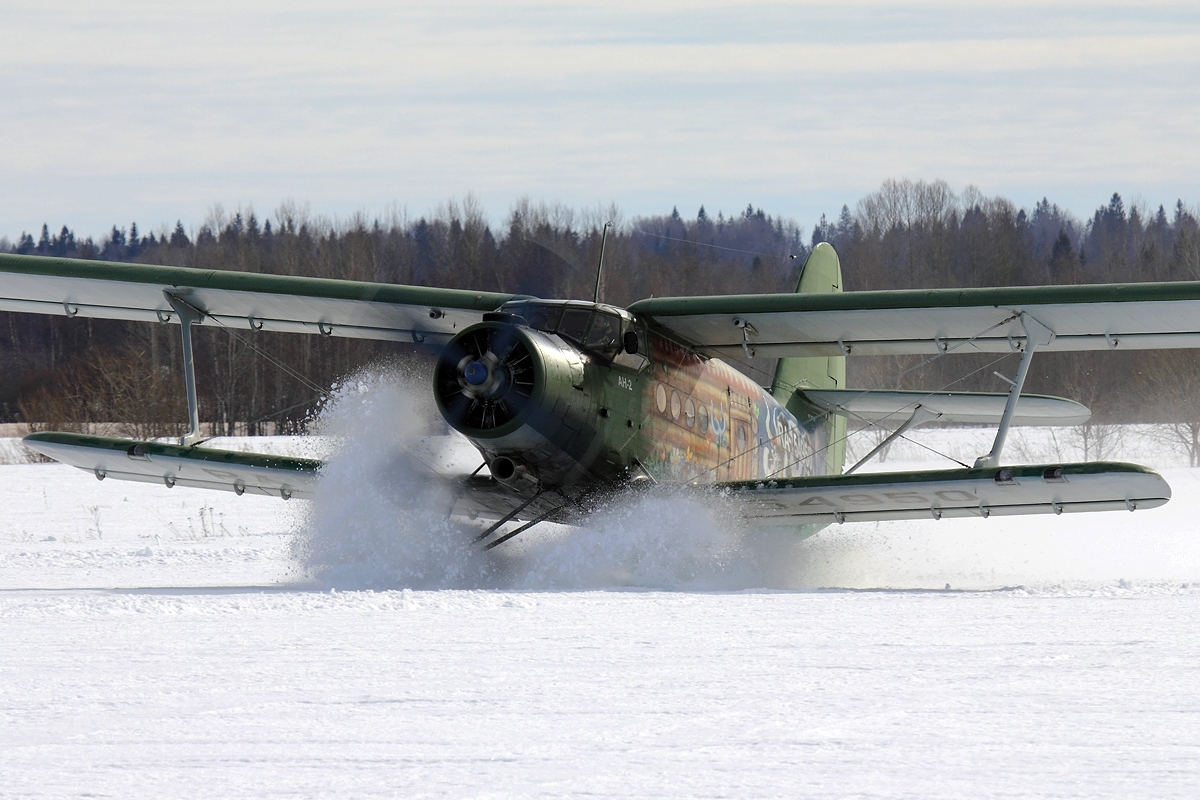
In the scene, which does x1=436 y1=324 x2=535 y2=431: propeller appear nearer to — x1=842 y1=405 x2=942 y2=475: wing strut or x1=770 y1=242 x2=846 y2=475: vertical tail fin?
x1=842 y1=405 x2=942 y2=475: wing strut

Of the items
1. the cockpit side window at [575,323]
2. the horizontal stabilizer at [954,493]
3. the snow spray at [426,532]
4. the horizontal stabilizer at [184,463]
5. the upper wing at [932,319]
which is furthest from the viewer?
the horizontal stabilizer at [184,463]

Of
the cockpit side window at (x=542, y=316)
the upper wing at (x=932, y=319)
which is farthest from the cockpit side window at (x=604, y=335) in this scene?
the upper wing at (x=932, y=319)

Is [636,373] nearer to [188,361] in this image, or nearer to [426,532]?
[426,532]

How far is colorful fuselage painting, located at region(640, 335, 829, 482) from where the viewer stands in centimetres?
1298

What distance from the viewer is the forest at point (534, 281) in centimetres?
2758

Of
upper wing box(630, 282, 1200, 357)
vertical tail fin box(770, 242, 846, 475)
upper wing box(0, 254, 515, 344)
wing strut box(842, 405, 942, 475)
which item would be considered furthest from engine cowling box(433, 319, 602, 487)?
vertical tail fin box(770, 242, 846, 475)

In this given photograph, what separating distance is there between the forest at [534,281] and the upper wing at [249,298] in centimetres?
56

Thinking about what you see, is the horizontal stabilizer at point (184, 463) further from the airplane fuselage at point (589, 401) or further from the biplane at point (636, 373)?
the airplane fuselage at point (589, 401)

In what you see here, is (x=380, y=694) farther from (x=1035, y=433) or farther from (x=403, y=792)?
(x=1035, y=433)

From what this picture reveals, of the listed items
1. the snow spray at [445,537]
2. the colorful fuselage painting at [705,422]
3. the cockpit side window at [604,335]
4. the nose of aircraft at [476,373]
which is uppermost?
the cockpit side window at [604,335]

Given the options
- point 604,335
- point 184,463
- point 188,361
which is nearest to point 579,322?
point 604,335

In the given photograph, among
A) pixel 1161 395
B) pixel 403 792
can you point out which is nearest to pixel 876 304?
pixel 403 792

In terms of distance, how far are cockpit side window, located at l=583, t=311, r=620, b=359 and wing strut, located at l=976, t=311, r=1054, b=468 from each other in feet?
11.6

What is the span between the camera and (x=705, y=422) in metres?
13.8
